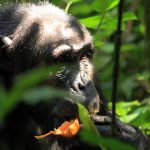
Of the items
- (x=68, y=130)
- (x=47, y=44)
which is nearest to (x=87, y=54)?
(x=47, y=44)

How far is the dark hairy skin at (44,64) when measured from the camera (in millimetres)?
3787

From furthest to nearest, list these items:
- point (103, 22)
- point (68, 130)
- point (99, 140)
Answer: point (103, 22)
point (68, 130)
point (99, 140)

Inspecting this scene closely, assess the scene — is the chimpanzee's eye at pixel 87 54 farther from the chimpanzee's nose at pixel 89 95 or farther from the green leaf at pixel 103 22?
the chimpanzee's nose at pixel 89 95

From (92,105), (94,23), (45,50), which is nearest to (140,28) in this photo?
(94,23)

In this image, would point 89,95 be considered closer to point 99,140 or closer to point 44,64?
point 44,64

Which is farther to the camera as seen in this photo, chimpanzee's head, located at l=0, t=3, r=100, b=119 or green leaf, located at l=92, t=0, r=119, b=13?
green leaf, located at l=92, t=0, r=119, b=13

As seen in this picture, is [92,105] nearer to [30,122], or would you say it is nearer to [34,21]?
[30,122]

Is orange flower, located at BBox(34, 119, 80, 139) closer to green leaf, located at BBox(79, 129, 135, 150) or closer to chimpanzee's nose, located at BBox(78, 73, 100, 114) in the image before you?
chimpanzee's nose, located at BBox(78, 73, 100, 114)

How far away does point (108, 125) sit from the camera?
3305 millimetres

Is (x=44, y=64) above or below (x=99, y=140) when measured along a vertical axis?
below

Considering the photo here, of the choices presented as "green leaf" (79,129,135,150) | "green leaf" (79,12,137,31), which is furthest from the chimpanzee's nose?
"green leaf" (79,129,135,150)

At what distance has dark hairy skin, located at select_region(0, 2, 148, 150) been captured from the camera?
12.4 ft

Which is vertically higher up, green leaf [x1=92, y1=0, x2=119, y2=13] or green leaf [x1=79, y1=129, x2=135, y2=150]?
green leaf [x1=79, y1=129, x2=135, y2=150]

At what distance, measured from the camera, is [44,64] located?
4.05 metres
